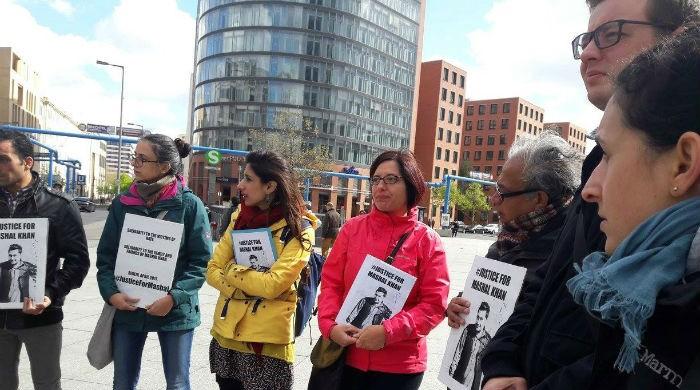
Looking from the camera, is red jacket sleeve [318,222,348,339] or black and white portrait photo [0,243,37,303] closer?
red jacket sleeve [318,222,348,339]

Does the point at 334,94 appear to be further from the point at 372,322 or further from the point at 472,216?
the point at 372,322

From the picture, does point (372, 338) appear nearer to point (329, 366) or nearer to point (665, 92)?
point (329, 366)

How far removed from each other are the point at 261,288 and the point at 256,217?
1.64ft

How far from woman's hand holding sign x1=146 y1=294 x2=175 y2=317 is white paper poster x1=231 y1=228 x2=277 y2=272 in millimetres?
481

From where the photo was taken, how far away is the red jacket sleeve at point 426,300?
91.6 inches

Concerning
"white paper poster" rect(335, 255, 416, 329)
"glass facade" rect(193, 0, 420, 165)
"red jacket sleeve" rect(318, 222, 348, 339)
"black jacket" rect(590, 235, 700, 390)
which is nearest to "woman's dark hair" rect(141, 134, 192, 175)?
"red jacket sleeve" rect(318, 222, 348, 339)

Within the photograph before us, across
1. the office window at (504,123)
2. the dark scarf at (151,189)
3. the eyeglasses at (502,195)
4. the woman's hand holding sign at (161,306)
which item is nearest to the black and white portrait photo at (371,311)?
the eyeglasses at (502,195)

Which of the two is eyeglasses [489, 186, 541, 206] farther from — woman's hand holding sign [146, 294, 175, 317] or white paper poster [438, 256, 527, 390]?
woman's hand holding sign [146, 294, 175, 317]

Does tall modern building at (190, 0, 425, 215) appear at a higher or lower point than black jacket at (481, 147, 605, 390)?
higher

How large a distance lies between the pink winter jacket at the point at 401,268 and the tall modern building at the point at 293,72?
50.2 m

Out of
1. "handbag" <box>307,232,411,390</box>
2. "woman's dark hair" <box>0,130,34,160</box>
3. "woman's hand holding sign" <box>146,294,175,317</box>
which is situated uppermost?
"woman's dark hair" <box>0,130,34,160</box>

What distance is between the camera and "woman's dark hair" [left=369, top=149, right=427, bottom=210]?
2.66 m

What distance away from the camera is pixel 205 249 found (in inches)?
119

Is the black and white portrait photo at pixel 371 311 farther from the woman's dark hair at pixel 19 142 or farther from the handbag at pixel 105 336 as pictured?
the woman's dark hair at pixel 19 142
